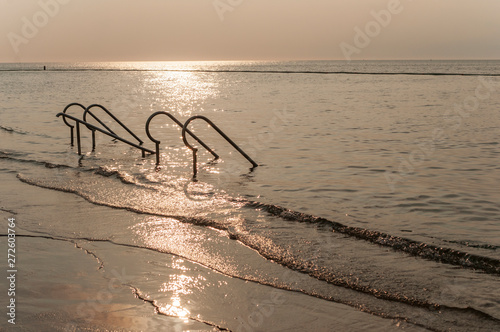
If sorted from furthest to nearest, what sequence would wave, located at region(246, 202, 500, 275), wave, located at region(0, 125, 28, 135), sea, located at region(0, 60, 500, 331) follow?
wave, located at region(0, 125, 28, 135), wave, located at region(246, 202, 500, 275), sea, located at region(0, 60, 500, 331)

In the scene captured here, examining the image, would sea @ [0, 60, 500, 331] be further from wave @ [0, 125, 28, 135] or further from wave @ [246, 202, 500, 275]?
wave @ [0, 125, 28, 135]

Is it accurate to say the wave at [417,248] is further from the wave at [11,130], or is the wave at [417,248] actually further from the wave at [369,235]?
the wave at [11,130]

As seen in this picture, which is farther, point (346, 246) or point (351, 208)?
point (351, 208)

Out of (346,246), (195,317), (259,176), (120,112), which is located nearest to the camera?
(195,317)

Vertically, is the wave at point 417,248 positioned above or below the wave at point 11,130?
below

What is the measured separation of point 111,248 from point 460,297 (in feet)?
11.3

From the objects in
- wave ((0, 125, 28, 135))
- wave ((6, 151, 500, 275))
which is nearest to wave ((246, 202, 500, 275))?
wave ((6, 151, 500, 275))

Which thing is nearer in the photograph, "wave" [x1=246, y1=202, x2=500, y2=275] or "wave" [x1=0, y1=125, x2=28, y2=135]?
"wave" [x1=246, y1=202, x2=500, y2=275]

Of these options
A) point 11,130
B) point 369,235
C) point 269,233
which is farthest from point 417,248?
point 11,130

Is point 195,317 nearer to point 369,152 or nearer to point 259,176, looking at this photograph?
point 259,176

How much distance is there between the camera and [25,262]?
4871 millimetres

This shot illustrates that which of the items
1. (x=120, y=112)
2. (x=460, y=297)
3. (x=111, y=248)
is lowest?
(x=460, y=297)

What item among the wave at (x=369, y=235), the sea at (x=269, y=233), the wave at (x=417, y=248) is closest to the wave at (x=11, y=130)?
the sea at (x=269, y=233)

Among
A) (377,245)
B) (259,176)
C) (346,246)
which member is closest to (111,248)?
(346,246)
